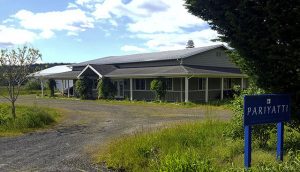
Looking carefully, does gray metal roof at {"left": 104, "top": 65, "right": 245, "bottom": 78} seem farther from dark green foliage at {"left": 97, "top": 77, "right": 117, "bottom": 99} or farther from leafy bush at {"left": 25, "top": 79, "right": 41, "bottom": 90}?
leafy bush at {"left": 25, "top": 79, "right": 41, "bottom": 90}

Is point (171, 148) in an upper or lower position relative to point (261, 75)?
lower

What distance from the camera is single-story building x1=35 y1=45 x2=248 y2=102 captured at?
31.4 meters

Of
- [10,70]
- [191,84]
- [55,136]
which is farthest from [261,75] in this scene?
[191,84]

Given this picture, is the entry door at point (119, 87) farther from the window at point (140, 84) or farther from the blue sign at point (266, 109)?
the blue sign at point (266, 109)

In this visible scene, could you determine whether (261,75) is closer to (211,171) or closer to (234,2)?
(234,2)

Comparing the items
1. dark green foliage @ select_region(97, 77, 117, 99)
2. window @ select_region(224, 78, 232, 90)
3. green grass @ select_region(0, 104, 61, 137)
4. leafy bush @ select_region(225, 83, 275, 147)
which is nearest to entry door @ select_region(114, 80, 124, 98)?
dark green foliage @ select_region(97, 77, 117, 99)

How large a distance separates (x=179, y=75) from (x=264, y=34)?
21977 mm

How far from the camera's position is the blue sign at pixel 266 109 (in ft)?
21.0

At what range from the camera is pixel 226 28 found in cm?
775

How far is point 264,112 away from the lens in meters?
6.75

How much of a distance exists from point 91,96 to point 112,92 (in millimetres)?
3941

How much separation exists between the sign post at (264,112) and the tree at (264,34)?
0.53 m

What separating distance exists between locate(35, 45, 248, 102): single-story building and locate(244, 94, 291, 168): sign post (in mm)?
21742

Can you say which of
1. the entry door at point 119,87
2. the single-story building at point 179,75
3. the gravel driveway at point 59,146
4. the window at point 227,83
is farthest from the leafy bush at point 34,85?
the gravel driveway at point 59,146
